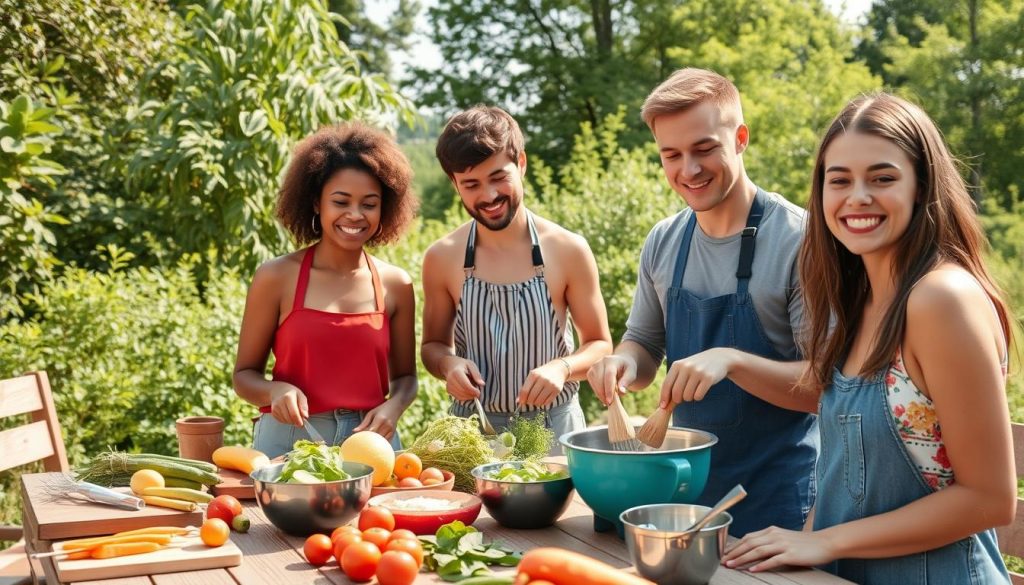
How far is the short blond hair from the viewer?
112 inches

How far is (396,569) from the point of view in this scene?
2031 millimetres

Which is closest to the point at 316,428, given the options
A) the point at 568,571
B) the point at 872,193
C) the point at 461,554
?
the point at 461,554

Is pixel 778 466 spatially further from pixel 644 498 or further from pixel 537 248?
pixel 537 248

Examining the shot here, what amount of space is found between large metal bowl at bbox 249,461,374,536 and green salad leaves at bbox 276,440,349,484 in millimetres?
28

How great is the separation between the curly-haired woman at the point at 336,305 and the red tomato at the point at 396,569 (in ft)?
3.96

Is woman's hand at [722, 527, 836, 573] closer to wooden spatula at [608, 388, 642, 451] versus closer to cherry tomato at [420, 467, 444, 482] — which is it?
wooden spatula at [608, 388, 642, 451]

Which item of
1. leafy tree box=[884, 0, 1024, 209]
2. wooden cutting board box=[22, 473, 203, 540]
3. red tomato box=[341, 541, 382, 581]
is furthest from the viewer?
leafy tree box=[884, 0, 1024, 209]

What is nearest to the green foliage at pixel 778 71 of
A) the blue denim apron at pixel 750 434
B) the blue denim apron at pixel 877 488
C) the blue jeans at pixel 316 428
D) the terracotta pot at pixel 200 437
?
the blue denim apron at pixel 750 434

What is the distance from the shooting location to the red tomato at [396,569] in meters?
2.03

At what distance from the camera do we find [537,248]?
3.54 metres

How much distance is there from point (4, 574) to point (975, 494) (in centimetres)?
316

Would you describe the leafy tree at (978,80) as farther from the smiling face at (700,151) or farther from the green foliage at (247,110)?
the smiling face at (700,151)

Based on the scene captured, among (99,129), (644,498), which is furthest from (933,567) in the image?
(99,129)

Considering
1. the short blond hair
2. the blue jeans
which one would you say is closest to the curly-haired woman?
the blue jeans
